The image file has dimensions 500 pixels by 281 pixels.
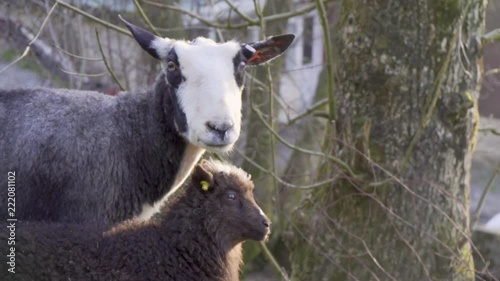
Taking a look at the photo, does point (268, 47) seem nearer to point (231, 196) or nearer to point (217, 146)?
point (217, 146)

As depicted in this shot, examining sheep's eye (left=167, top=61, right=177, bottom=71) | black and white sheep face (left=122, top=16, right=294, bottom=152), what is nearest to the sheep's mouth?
black and white sheep face (left=122, top=16, right=294, bottom=152)

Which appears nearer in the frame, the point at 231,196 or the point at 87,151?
the point at 231,196

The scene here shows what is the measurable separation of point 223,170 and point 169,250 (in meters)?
0.65

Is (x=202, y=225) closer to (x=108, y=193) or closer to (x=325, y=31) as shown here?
(x=108, y=193)

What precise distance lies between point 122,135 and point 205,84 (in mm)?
712

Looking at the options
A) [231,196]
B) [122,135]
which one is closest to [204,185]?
[231,196]

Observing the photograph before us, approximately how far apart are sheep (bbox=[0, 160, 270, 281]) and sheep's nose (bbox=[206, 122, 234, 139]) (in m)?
0.30

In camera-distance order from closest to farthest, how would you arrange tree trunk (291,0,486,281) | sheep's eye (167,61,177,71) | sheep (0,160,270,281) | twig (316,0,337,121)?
sheep (0,160,270,281)
sheep's eye (167,61,177,71)
twig (316,0,337,121)
tree trunk (291,0,486,281)

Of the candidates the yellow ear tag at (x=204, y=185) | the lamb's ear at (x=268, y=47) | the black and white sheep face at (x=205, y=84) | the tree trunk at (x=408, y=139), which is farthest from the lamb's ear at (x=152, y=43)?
the tree trunk at (x=408, y=139)

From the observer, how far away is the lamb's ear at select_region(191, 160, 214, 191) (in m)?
6.07

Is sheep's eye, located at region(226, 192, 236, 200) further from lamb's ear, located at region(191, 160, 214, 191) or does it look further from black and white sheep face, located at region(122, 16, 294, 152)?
black and white sheep face, located at region(122, 16, 294, 152)

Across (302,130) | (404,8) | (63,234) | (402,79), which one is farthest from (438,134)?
(302,130)

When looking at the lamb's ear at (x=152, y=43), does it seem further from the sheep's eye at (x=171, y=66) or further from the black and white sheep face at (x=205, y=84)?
the sheep's eye at (x=171, y=66)

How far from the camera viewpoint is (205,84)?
239 inches
